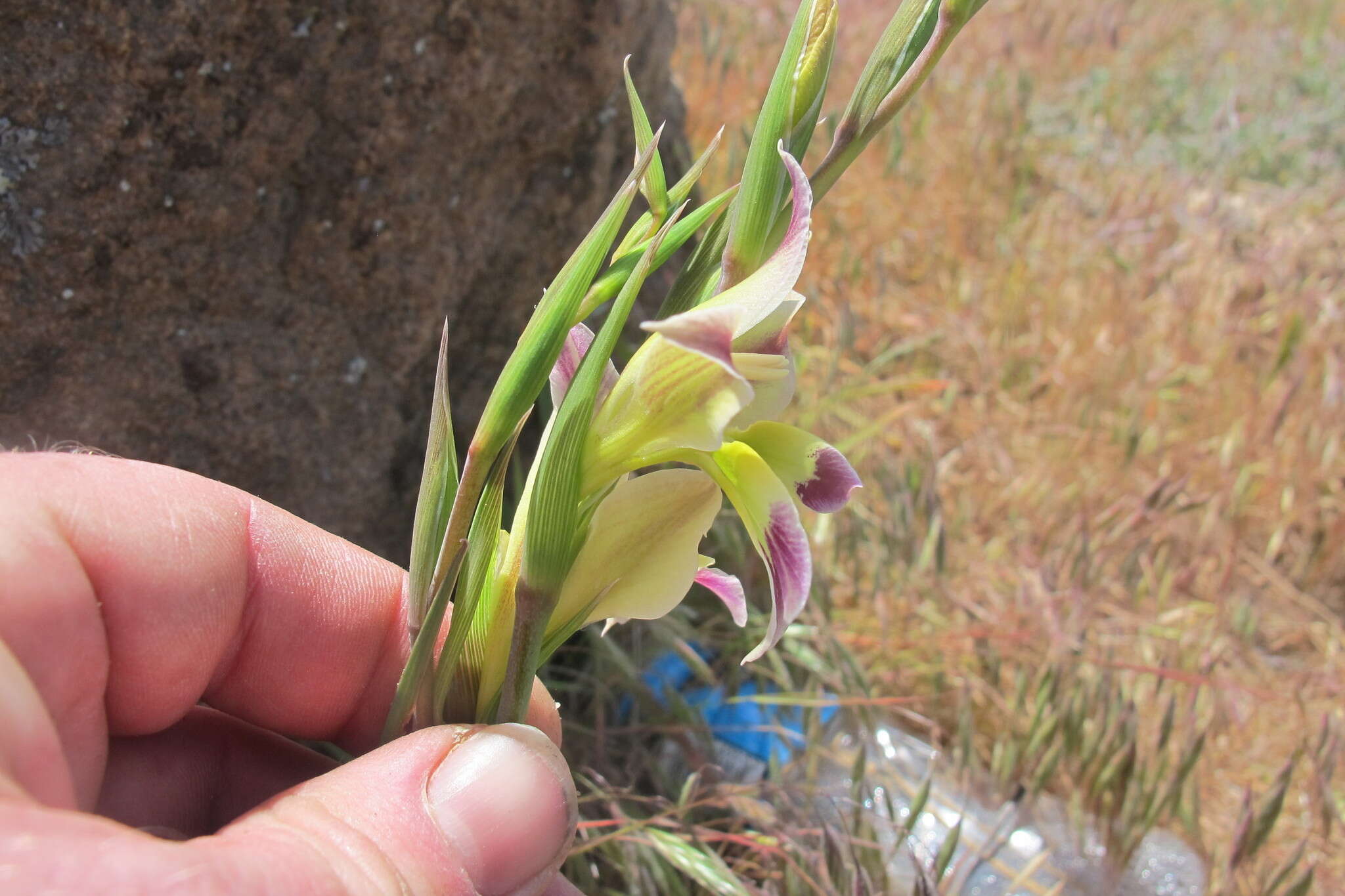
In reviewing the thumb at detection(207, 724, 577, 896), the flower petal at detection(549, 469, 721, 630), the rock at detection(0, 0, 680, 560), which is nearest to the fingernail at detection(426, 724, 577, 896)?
the thumb at detection(207, 724, 577, 896)

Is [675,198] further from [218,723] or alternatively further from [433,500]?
[218,723]

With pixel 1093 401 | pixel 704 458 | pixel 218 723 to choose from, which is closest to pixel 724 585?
pixel 704 458

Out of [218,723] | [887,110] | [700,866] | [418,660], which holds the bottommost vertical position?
[700,866]

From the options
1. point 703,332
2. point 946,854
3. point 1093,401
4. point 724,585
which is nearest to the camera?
point 703,332

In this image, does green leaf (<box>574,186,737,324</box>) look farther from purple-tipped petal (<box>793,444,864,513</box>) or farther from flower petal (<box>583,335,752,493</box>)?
purple-tipped petal (<box>793,444,864,513</box>)

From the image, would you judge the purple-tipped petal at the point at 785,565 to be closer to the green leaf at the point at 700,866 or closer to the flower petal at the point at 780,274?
the flower petal at the point at 780,274

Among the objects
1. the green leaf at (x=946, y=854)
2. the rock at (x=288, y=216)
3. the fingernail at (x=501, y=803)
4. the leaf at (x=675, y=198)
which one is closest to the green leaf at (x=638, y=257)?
the leaf at (x=675, y=198)
